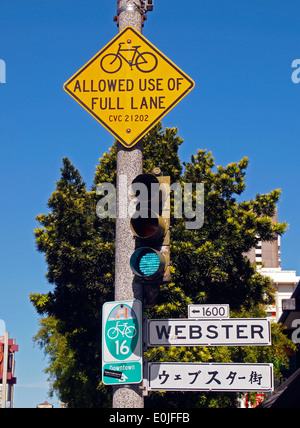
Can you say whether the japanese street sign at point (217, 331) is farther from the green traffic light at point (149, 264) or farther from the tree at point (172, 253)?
the tree at point (172, 253)

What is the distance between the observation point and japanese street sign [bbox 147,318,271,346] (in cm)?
656

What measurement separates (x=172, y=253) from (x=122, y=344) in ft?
53.4

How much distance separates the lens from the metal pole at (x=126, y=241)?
228 inches

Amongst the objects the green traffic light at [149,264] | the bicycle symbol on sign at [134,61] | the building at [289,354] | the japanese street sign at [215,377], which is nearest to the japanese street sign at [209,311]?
the japanese street sign at [215,377]

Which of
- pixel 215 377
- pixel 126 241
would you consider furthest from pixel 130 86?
pixel 215 377

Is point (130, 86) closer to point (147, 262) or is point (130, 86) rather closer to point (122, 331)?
point (147, 262)

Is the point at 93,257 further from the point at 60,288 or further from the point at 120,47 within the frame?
the point at 120,47

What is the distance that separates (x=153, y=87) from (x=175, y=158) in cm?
1774

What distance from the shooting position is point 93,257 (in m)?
22.7

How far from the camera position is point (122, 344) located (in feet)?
19.5

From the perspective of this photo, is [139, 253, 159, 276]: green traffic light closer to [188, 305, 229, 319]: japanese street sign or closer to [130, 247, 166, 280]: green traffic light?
[130, 247, 166, 280]: green traffic light

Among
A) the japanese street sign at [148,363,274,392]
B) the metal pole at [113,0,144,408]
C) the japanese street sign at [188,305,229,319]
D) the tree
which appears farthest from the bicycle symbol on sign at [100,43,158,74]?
the tree

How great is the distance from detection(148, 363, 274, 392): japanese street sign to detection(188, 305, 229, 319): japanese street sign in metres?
0.58
